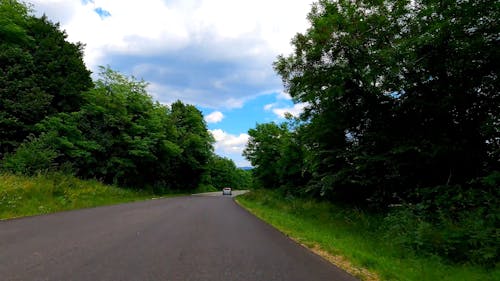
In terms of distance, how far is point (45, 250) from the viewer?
747 cm

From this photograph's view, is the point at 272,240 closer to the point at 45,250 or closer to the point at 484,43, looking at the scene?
the point at 45,250

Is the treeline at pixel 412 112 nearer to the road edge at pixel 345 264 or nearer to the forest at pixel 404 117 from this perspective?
the forest at pixel 404 117

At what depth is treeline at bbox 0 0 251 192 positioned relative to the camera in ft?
101

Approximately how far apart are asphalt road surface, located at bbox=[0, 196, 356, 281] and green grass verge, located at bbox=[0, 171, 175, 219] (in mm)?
4583

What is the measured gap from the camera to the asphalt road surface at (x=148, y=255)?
592 cm

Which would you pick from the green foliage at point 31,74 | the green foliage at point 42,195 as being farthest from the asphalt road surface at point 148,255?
the green foliage at point 31,74

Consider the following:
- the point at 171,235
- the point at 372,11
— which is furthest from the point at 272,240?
the point at 372,11

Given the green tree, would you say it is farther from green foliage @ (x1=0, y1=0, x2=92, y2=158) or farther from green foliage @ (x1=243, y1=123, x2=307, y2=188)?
green foliage @ (x1=0, y1=0, x2=92, y2=158)

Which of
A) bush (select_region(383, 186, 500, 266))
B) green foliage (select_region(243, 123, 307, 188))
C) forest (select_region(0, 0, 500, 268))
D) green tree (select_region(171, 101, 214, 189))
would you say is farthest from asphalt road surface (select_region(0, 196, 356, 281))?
green tree (select_region(171, 101, 214, 189))

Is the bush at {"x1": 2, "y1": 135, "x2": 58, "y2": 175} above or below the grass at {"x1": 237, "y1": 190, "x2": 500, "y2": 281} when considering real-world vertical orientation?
above

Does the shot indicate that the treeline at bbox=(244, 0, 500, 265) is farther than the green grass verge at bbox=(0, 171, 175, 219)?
No

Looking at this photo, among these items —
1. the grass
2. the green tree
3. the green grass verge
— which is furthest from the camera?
the green tree

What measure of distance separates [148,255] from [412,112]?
37.7 ft

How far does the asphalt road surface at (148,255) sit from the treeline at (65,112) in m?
14.4
